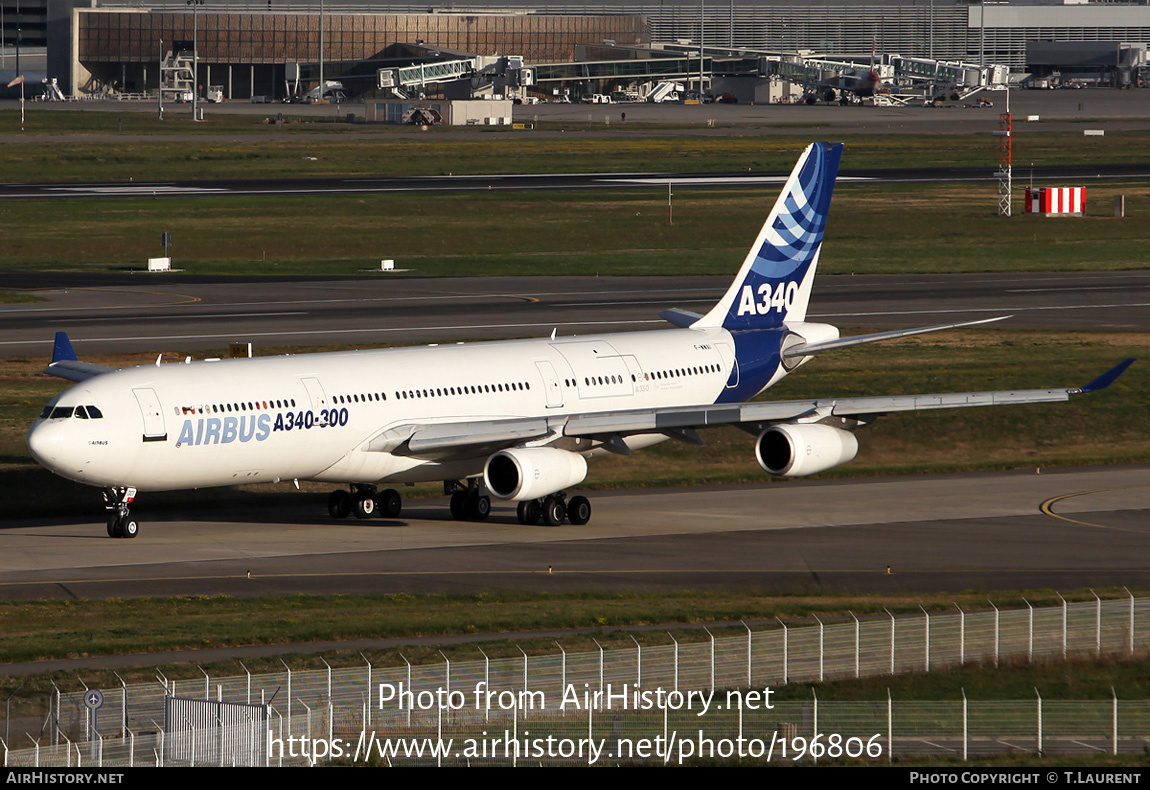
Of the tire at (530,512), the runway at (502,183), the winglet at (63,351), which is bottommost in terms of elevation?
the tire at (530,512)

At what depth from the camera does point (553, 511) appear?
52312 mm

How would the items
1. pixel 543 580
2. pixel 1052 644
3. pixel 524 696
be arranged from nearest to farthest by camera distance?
1. pixel 524 696
2. pixel 1052 644
3. pixel 543 580

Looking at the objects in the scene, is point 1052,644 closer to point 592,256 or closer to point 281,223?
point 592,256

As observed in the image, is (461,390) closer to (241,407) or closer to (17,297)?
(241,407)

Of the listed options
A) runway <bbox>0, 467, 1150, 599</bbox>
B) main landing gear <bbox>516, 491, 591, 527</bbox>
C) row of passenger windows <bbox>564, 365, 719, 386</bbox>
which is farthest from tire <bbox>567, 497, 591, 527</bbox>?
row of passenger windows <bbox>564, 365, 719, 386</bbox>

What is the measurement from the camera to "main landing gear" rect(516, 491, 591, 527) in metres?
52.3

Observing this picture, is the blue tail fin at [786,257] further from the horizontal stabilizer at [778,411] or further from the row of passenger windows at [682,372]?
the horizontal stabilizer at [778,411]

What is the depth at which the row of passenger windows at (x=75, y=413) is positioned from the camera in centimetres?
4556

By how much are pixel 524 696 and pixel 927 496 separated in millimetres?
31754

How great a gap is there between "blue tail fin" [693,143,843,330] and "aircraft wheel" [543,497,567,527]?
10.9 m

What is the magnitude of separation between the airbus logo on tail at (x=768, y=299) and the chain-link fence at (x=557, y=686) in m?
27.7

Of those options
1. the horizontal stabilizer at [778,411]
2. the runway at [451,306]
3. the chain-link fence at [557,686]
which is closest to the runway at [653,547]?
the horizontal stabilizer at [778,411]

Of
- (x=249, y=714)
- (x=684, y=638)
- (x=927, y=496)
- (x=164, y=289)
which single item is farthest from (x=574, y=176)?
(x=249, y=714)

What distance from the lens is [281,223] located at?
131 metres
